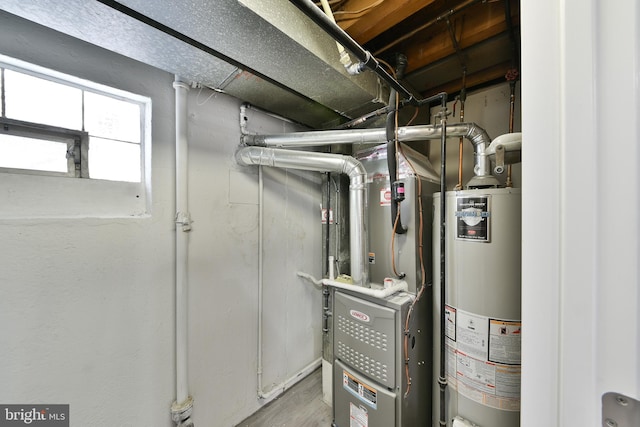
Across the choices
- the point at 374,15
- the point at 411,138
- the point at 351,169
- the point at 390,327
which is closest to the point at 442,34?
the point at 374,15

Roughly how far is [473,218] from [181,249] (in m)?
1.48

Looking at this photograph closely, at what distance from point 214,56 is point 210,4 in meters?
0.30

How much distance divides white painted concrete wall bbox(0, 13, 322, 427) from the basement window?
0.10 m

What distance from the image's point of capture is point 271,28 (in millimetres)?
847

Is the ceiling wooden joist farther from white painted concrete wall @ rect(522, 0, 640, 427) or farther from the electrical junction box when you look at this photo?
the electrical junction box

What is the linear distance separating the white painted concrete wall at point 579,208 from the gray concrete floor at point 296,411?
163cm

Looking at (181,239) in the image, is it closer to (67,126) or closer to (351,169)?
(67,126)

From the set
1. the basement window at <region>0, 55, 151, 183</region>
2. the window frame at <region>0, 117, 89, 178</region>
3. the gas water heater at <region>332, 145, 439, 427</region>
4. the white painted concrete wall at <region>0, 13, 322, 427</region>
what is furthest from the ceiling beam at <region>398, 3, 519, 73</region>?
the window frame at <region>0, 117, 89, 178</region>

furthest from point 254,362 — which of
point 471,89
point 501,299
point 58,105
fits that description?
point 471,89

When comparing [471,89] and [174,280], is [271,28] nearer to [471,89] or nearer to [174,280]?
[174,280]

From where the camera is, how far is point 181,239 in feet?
4.03

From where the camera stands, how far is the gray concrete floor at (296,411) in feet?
4.94

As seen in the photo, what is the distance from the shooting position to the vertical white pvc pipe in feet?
3.99

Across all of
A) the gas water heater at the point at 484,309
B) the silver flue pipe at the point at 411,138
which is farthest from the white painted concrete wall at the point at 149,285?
the gas water heater at the point at 484,309
